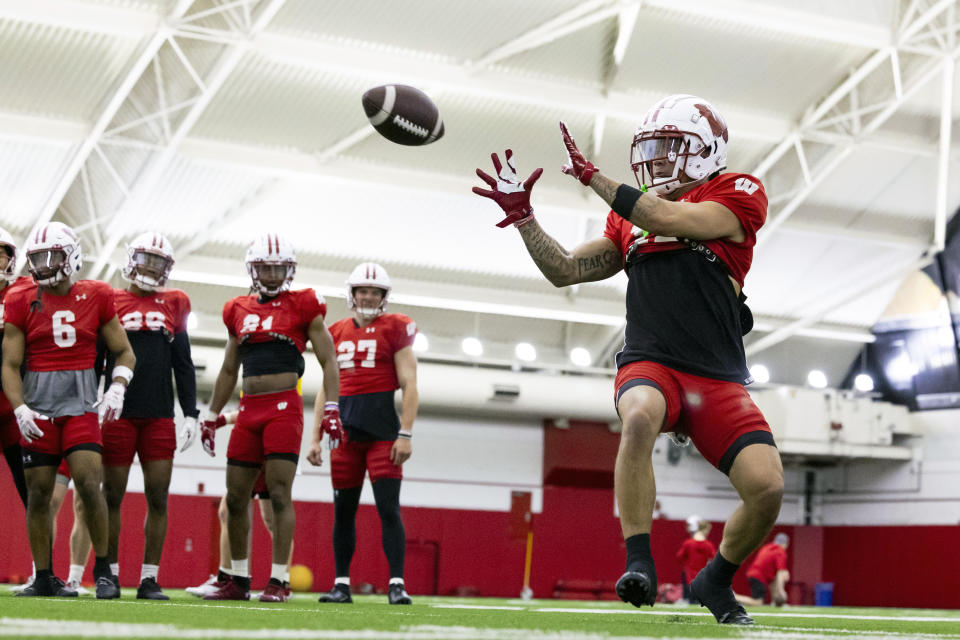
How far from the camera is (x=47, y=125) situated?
1467cm

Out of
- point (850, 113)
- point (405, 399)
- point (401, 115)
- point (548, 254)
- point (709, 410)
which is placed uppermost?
A: point (850, 113)

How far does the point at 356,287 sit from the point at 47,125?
841 cm

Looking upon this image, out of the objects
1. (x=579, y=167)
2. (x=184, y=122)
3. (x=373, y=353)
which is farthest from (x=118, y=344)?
(x=184, y=122)

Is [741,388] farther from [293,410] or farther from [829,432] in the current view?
[829,432]

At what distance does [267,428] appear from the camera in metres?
6.80

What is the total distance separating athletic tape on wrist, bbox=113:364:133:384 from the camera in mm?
6328

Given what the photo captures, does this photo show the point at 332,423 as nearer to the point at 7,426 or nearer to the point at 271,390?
the point at 271,390

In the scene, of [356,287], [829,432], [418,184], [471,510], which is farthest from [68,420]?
[829,432]

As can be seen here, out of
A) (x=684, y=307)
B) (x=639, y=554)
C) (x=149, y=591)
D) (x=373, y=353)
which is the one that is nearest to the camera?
(x=639, y=554)

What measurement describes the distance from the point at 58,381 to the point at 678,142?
3505 mm

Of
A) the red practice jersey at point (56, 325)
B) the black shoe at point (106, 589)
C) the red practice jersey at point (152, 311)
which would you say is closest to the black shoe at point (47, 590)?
the black shoe at point (106, 589)

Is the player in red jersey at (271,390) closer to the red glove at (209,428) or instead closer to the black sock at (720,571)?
the red glove at (209,428)

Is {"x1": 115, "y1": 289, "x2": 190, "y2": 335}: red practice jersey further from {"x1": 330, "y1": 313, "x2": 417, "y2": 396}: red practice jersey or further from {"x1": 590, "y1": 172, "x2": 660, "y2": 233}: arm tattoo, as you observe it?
{"x1": 590, "y1": 172, "x2": 660, "y2": 233}: arm tattoo

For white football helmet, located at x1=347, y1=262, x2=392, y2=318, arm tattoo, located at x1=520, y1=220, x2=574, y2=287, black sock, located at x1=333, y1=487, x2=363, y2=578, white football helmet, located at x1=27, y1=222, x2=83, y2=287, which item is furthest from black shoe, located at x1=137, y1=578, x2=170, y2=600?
arm tattoo, located at x1=520, y1=220, x2=574, y2=287
